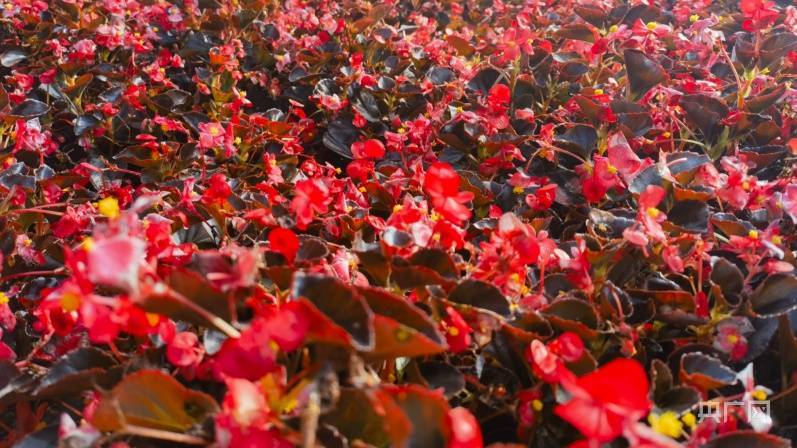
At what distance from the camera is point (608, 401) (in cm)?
50

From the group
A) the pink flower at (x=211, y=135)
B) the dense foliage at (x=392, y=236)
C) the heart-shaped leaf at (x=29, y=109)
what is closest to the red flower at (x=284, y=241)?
the dense foliage at (x=392, y=236)

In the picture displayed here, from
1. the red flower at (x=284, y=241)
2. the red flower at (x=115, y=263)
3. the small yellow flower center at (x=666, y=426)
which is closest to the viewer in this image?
the red flower at (x=115, y=263)

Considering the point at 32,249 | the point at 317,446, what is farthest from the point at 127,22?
the point at 317,446

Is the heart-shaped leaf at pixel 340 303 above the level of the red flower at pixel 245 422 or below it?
above

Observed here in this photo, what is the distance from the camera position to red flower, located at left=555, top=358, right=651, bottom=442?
1.61 ft

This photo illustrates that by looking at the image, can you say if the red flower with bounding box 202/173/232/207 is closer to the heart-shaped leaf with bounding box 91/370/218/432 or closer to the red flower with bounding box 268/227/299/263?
the red flower with bounding box 268/227/299/263

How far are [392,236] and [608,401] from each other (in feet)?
0.93

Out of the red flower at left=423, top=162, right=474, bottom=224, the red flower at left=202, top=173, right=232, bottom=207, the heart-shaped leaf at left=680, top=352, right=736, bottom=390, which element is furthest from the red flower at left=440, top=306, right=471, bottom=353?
the red flower at left=202, top=173, right=232, bottom=207

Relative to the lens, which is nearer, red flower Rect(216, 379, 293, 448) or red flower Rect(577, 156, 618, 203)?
red flower Rect(216, 379, 293, 448)

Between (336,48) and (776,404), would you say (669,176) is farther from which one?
(336,48)

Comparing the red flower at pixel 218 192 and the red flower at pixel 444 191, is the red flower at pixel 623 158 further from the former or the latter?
the red flower at pixel 218 192

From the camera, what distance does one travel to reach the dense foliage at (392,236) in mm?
526

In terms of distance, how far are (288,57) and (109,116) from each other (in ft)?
1.62

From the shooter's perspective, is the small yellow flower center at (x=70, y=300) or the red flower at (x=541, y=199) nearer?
the small yellow flower center at (x=70, y=300)
